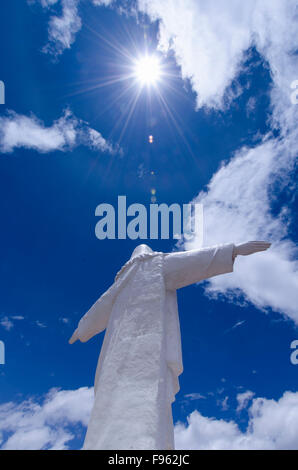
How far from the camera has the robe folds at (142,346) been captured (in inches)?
155

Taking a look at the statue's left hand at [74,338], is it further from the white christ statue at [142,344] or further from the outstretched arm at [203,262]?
the outstretched arm at [203,262]

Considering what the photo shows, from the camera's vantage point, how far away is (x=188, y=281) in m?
6.07

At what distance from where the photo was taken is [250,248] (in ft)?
19.0

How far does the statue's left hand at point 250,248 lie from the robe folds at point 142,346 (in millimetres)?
156

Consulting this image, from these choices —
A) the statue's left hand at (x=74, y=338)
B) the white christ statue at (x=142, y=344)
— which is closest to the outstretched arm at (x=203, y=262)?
the white christ statue at (x=142, y=344)

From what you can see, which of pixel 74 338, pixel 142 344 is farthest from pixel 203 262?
pixel 74 338

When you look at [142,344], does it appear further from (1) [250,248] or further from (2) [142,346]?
(1) [250,248]

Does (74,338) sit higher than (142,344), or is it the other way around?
(74,338)

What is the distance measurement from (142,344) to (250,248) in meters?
2.66

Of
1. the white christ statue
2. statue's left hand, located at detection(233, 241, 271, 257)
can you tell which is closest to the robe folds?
the white christ statue

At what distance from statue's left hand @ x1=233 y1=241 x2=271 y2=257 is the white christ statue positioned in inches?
0.7
